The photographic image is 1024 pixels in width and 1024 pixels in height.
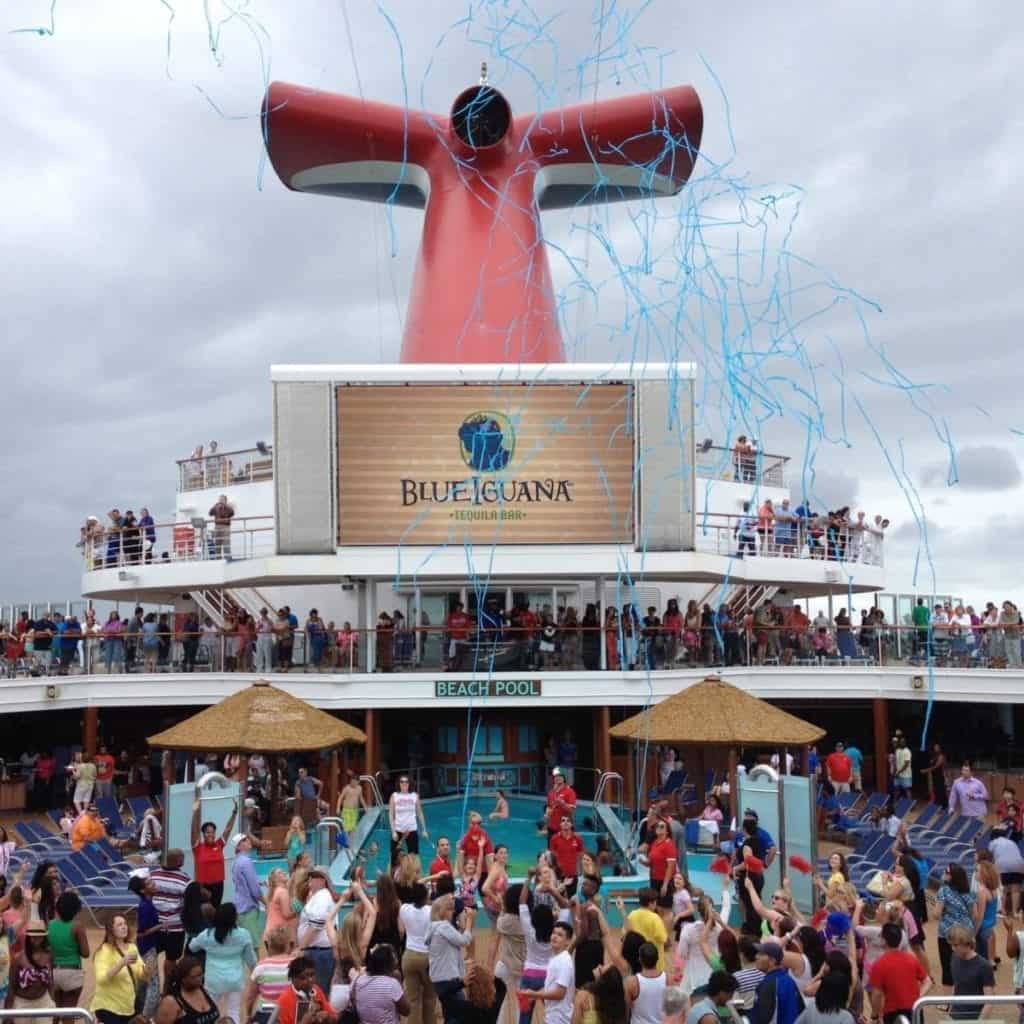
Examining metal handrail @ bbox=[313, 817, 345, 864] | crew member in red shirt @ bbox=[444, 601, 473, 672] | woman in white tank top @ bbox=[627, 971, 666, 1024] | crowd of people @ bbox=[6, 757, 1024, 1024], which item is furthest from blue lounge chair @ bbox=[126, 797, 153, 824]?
woman in white tank top @ bbox=[627, 971, 666, 1024]

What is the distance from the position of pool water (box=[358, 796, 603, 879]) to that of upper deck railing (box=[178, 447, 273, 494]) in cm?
902

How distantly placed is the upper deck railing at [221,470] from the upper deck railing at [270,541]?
5.48 feet

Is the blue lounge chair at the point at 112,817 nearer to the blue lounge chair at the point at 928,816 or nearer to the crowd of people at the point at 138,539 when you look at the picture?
the crowd of people at the point at 138,539

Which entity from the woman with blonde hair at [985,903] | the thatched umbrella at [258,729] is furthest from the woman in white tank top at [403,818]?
the woman with blonde hair at [985,903]

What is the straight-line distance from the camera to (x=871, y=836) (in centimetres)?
1692

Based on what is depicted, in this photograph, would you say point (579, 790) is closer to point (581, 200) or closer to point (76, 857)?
point (76, 857)

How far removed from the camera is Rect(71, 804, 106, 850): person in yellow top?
54.3 feet

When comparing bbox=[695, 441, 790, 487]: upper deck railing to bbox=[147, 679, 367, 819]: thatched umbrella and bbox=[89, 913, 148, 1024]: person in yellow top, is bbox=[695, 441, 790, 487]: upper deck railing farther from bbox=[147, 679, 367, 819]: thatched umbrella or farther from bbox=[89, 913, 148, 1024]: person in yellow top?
bbox=[89, 913, 148, 1024]: person in yellow top

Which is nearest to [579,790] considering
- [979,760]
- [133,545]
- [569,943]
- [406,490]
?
[406,490]

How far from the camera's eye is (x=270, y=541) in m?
26.0

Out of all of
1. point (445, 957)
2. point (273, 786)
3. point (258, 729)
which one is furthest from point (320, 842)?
point (445, 957)

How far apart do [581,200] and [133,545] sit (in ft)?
37.4

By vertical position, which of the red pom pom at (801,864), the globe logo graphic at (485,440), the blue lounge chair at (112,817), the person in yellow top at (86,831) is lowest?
the blue lounge chair at (112,817)

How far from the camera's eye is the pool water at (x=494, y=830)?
57.9ft
